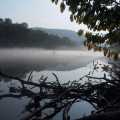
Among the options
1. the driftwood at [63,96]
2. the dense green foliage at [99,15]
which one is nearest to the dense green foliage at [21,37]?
the dense green foliage at [99,15]

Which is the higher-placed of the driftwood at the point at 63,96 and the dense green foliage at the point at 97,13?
the dense green foliage at the point at 97,13

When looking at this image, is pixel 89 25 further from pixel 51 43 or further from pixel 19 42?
pixel 51 43

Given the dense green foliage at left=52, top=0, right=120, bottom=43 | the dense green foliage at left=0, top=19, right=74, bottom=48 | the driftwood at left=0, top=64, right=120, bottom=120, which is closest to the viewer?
the driftwood at left=0, top=64, right=120, bottom=120

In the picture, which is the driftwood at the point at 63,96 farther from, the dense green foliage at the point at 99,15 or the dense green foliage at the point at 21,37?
the dense green foliage at the point at 21,37

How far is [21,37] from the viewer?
77875 millimetres

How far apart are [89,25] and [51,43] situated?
87.3m

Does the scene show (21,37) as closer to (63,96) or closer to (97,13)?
(97,13)

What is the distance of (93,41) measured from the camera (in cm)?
851

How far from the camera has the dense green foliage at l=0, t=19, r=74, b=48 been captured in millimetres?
73662

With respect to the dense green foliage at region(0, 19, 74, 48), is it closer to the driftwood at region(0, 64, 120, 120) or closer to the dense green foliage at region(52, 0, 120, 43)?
the dense green foliage at region(52, 0, 120, 43)

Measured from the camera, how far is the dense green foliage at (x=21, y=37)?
7366 cm

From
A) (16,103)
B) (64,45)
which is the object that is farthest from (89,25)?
(64,45)

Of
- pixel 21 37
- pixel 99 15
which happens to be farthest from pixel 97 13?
pixel 21 37

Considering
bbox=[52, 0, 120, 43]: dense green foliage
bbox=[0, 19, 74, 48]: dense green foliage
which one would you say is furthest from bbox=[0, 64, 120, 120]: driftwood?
bbox=[0, 19, 74, 48]: dense green foliage
